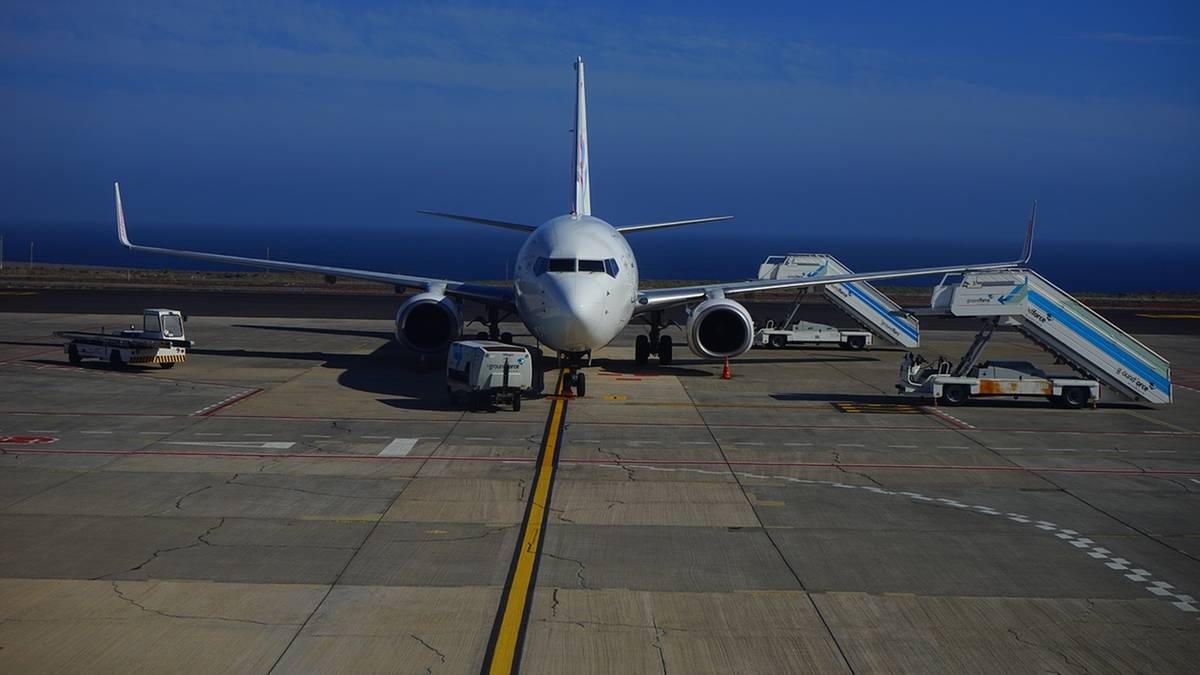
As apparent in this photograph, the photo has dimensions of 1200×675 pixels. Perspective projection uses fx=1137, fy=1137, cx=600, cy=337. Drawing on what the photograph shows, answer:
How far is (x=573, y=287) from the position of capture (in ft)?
91.7

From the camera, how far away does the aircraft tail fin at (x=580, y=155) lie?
36531 millimetres

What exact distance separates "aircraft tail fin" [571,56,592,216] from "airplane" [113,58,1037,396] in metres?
0.03

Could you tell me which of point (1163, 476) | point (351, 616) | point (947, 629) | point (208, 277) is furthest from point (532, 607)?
point (208, 277)

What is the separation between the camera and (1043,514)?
17.8 m

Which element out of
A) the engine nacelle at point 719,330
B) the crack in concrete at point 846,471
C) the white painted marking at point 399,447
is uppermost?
the engine nacelle at point 719,330

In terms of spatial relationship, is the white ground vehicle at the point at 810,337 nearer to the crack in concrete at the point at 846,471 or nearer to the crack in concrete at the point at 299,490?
the crack in concrete at the point at 846,471

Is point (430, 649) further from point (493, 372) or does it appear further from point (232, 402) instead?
point (232, 402)

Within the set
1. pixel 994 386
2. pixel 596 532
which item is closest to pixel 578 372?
pixel 994 386

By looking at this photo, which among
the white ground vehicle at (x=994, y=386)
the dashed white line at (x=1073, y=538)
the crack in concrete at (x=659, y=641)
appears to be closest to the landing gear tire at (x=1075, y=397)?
the white ground vehicle at (x=994, y=386)

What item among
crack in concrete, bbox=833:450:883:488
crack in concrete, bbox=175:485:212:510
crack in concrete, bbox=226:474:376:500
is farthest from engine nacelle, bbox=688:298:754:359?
crack in concrete, bbox=175:485:212:510

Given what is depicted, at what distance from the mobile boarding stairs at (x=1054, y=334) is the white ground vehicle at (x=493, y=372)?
32.6ft

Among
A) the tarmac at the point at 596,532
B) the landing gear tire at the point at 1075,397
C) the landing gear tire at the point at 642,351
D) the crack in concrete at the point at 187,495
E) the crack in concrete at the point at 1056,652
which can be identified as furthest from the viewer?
the landing gear tire at the point at 642,351

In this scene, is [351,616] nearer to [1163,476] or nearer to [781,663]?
[781,663]

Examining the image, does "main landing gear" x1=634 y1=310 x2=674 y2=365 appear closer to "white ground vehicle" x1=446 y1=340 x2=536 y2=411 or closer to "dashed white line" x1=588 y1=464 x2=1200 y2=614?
"white ground vehicle" x1=446 y1=340 x2=536 y2=411
